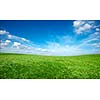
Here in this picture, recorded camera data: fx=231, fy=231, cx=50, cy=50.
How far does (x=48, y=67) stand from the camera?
11.7 ft

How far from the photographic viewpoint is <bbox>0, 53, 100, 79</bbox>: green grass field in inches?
138

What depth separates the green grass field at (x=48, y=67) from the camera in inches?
138

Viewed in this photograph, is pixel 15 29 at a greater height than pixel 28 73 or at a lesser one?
greater
